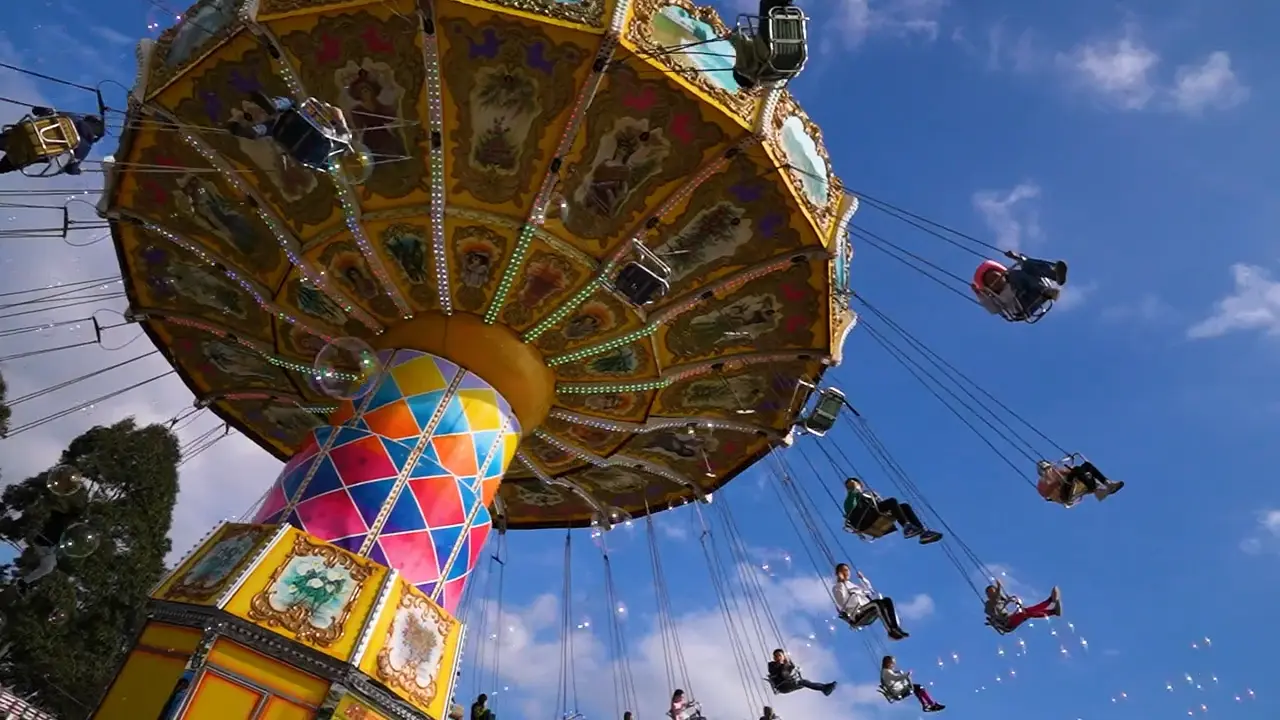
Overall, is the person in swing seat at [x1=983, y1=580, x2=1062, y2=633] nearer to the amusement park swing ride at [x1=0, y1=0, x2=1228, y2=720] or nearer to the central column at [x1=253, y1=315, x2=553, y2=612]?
the amusement park swing ride at [x1=0, y1=0, x2=1228, y2=720]

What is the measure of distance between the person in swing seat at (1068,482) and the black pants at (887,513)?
1.75 meters

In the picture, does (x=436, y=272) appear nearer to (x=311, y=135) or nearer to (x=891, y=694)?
(x=311, y=135)

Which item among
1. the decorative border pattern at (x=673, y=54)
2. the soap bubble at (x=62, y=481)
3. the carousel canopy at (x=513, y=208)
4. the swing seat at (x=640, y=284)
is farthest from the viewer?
the soap bubble at (x=62, y=481)

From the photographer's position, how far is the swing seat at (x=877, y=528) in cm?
1162

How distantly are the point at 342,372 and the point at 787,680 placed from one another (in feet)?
24.1

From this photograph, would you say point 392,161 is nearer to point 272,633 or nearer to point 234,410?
point 272,633

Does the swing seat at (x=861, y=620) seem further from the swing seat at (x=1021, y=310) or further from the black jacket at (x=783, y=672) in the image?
the swing seat at (x=1021, y=310)

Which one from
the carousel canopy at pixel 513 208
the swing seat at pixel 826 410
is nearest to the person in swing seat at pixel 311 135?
the carousel canopy at pixel 513 208

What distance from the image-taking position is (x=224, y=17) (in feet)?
30.9

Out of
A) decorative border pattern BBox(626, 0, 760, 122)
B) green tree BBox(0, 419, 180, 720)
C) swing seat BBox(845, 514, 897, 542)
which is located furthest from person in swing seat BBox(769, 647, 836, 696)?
green tree BBox(0, 419, 180, 720)

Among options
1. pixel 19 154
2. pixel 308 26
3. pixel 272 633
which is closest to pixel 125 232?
pixel 19 154

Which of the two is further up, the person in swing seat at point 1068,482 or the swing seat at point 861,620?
the person in swing seat at point 1068,482

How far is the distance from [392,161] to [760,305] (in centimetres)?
473

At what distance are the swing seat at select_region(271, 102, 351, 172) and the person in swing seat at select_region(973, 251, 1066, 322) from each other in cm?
741
